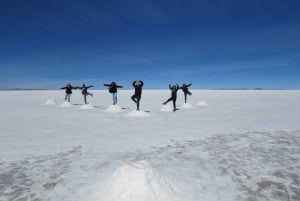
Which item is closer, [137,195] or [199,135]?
[137,195]

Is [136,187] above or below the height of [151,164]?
above

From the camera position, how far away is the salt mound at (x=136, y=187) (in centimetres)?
418

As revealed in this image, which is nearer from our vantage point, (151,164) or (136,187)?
(136,187)

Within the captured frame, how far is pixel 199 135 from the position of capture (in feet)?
32.6

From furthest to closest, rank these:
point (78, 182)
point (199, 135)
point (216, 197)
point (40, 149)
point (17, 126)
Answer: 1. point (17, 126)
2. point (199, 135)
3. point (40, 149)
4. point (78, 182)
5. point (216, 197)

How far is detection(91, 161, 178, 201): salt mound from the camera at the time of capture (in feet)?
13.7

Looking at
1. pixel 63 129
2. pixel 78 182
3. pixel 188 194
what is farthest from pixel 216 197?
pixel 63 129

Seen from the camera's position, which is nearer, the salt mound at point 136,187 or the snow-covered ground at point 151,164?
the salt mound at point 136,187

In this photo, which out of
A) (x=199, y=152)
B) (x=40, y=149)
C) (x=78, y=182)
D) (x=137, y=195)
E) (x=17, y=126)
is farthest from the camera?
(x=17, y=126)

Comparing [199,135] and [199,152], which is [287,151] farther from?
[199,135]

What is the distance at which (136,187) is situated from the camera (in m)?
4.25

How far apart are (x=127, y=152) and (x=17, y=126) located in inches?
286

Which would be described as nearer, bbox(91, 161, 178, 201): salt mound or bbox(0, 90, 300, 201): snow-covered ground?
bbox(91, 161, 178, 201): salt mound

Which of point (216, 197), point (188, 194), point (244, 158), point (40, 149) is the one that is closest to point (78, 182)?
point (188, 194)
